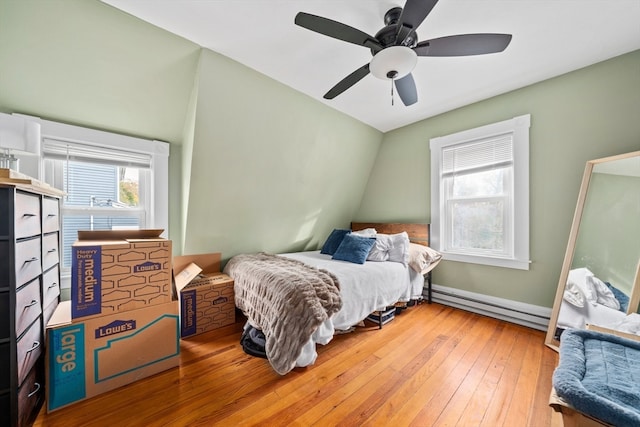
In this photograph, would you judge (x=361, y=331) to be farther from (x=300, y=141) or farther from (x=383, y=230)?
(x=300, y=141)

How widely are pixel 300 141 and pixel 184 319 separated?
2249 millimetres

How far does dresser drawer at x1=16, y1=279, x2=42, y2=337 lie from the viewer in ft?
3.82

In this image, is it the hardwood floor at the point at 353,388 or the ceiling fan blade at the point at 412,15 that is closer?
the ceiling fan blade at the point at 412,15

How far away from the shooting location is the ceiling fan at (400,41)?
129cm

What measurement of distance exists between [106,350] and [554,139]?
4.10m

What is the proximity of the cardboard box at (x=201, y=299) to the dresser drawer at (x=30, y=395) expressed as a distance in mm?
860

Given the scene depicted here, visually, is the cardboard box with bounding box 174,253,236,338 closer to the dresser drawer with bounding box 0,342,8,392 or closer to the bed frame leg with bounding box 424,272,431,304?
the dresser drawer with bounding box 0,342,8,392

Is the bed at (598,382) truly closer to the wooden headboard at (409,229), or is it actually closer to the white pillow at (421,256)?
the white pillow at (421,256)

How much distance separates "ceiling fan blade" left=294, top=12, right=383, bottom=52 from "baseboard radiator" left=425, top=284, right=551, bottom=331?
280 centimetres

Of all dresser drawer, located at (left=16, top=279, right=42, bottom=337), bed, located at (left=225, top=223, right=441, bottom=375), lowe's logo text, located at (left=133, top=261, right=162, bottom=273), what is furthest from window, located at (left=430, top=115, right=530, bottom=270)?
dresser drawer, located at (left=16, top=279, right=42, bottom=337)

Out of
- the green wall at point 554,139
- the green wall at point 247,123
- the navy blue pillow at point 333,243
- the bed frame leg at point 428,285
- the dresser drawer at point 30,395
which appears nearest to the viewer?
the dresser drawer at point 30,395

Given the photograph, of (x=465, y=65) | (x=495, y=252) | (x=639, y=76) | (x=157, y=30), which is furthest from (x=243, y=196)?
(x=639, y=76)

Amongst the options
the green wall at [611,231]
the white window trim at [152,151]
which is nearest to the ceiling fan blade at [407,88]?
the green wall at [611,231]

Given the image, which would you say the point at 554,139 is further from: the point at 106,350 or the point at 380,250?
the point at 106,350
